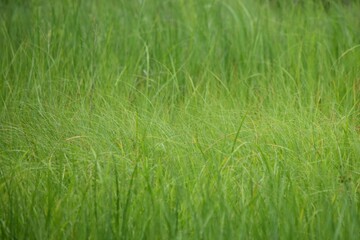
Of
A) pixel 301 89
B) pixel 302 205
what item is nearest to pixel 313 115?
pixel 301 89

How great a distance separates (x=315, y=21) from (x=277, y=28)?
372 millimetres

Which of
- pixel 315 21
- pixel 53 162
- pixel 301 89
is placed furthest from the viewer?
pixel 315 21

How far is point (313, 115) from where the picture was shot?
3.34 m

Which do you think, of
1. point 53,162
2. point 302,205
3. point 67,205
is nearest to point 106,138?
point 53,162

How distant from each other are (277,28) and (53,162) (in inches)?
94.9

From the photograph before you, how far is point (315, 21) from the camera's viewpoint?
4633 millimetres

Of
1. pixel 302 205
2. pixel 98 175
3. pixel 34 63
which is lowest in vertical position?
pixel 302 205

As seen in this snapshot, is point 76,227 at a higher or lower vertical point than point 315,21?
lower

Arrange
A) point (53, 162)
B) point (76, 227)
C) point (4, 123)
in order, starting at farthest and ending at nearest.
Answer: point (4, 123)
point (53, 162)
point (76, 227)

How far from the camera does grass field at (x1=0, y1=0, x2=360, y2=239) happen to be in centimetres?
237

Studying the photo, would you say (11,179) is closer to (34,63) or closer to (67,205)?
(67,205)

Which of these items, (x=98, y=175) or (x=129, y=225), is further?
(x=98, y=175)

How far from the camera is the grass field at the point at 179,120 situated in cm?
237

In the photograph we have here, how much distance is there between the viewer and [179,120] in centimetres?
334
